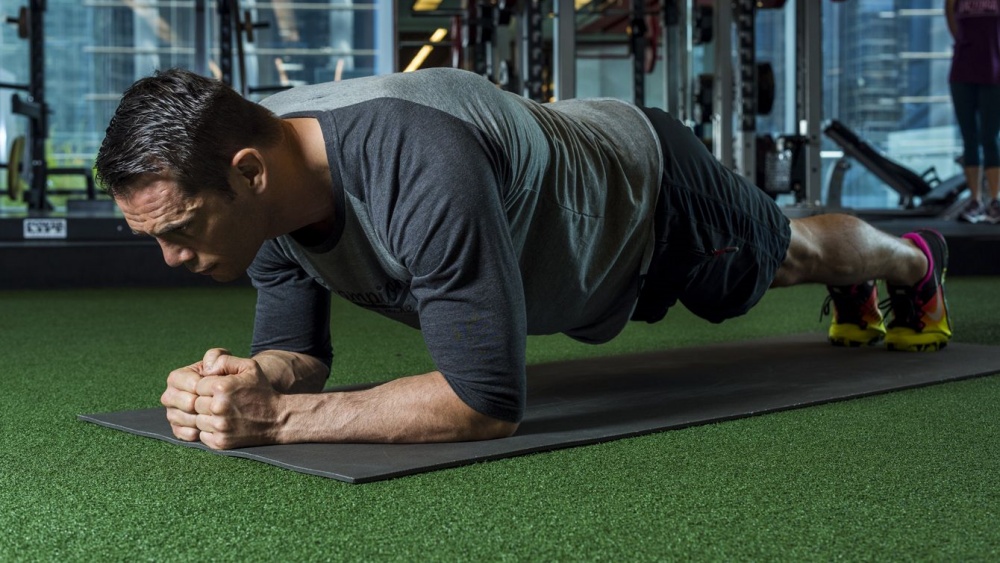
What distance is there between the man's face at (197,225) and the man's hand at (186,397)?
11cm

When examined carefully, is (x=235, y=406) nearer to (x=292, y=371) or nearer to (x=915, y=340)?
(x=292, y=371)

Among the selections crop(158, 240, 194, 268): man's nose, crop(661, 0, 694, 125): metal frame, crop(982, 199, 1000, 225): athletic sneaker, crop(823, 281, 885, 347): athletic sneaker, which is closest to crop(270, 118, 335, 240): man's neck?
crop(158, 240, 194, 268): man's nose

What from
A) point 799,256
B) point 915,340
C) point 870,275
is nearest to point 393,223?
point 799,256

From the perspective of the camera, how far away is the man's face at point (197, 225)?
1139 millimetres

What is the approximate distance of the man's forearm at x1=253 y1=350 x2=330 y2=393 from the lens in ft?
4.81

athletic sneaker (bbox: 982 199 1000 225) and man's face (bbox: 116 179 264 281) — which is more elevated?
man's face (bbox: 116 179 264 281)

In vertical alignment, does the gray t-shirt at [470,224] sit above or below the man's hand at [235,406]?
above

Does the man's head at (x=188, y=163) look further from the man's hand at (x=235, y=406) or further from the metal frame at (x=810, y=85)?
the metal frame at (x=810, y=85)

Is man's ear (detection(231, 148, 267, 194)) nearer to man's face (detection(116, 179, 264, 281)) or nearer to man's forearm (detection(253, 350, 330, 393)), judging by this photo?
man's face (detection(116, 179, 264, 281))

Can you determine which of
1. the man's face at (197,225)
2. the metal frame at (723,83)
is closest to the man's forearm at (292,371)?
the man's face at (197,225)

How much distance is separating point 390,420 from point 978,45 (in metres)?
4.34

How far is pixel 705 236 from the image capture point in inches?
63.9

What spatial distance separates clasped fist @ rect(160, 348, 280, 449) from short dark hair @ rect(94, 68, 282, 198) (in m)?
0.22

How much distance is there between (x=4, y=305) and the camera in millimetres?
3264
